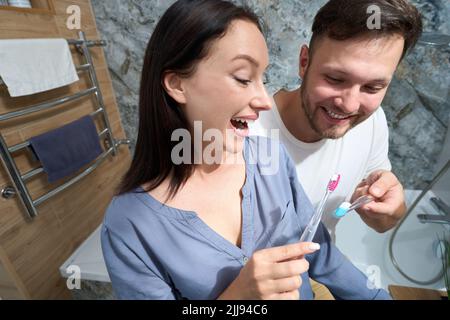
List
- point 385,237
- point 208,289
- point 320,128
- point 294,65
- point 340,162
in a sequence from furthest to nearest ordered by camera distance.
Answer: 1. point 385,237
2. point 294,65
3. point 340,162
4. point 320,128
5. point 208,289

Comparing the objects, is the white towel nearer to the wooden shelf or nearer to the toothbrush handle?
the wooden shelf

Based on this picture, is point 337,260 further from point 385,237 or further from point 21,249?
point 21,249

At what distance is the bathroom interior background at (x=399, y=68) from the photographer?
1.19 m

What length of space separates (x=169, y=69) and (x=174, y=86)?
3 cm

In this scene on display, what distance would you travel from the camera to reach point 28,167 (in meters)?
1.07

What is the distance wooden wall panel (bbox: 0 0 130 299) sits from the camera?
0.98m

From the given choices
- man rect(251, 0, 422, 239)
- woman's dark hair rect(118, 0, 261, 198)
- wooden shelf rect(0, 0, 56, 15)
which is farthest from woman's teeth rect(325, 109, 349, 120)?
wooden shelf rect(0, 0, 56, 15)

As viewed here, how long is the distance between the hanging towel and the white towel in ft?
0.66

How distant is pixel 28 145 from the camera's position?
1.02m

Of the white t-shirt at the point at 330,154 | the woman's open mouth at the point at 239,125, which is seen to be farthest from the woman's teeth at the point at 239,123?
the white t-shirt at the point at 330,154

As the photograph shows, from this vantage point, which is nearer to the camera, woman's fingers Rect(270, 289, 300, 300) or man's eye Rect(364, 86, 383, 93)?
woman's fingers Rect(270, 289, 300, 300)

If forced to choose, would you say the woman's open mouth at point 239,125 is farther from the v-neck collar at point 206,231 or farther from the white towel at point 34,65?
the white towel at point 34,65

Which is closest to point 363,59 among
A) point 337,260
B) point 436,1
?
point 337,260

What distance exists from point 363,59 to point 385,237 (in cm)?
129
